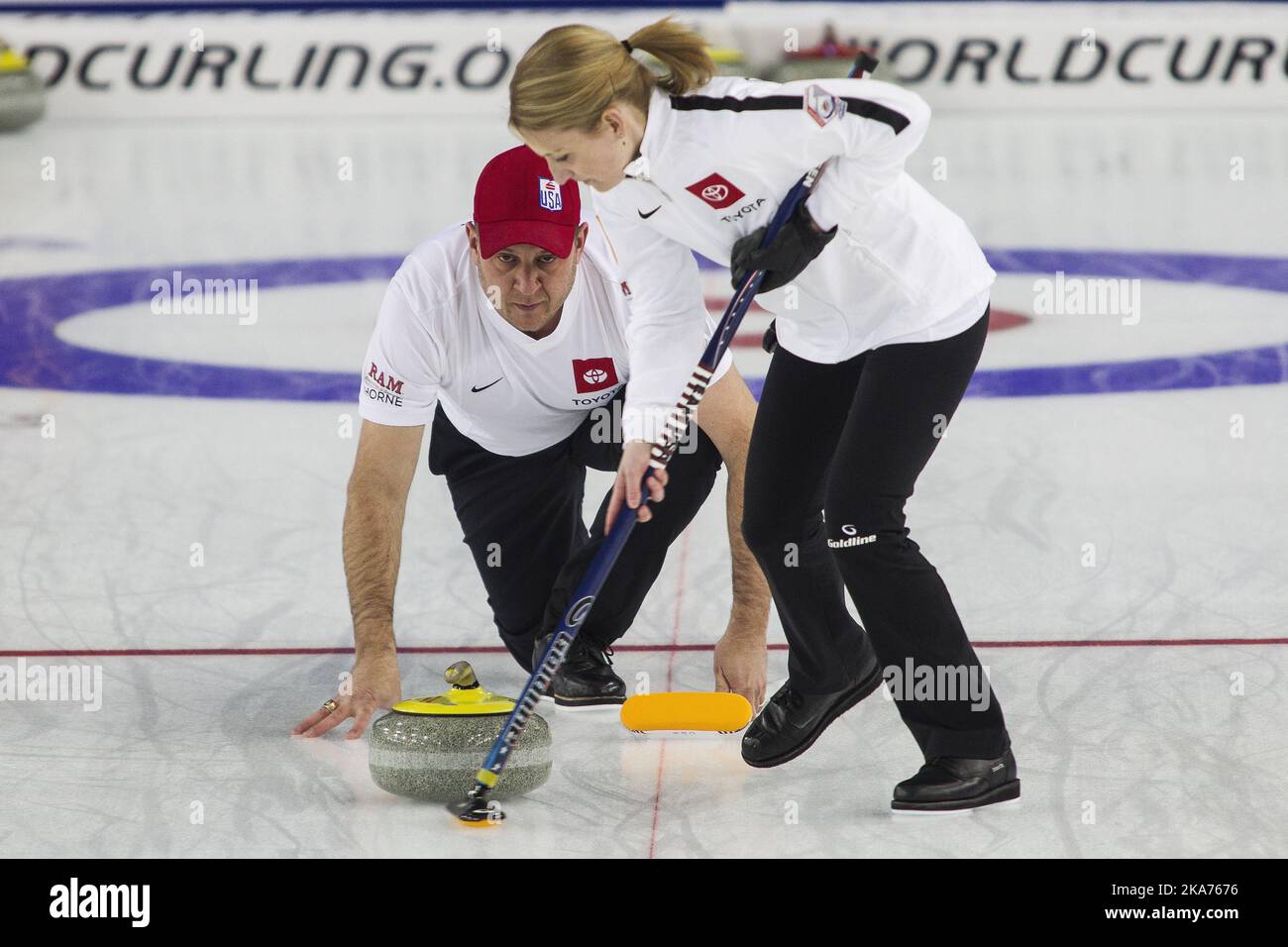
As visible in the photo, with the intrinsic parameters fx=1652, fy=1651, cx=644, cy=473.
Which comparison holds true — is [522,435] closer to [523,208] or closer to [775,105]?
[523,208]

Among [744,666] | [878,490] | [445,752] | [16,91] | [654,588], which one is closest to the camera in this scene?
[878,490]

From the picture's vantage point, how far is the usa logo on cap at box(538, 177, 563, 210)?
10.2 feet

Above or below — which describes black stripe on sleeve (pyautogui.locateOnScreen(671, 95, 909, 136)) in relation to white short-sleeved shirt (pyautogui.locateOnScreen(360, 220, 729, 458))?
above

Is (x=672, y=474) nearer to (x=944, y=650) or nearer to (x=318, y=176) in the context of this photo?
(x=944, y=650)

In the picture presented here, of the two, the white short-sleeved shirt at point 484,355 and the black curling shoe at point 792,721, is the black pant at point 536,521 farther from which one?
Answer: the black curling shoe at point 792,721

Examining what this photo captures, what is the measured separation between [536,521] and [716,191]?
1.16m

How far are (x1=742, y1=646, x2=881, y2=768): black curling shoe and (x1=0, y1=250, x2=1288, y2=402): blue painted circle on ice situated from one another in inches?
100

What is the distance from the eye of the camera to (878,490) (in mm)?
2668

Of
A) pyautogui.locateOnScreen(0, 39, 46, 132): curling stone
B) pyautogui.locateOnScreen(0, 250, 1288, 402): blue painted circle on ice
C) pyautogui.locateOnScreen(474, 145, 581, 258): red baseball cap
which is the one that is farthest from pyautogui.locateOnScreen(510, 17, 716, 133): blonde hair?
pyautogui.locateOnScreen(0, 39, 46, 132): curling stone

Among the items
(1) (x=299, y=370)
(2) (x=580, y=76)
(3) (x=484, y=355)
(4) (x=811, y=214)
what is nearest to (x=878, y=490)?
(4) (x=811, y=214)

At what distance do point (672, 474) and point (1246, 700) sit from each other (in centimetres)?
121

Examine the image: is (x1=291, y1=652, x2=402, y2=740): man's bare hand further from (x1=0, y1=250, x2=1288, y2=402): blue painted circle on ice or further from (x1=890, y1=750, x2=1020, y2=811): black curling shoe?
(x1=0, y1=250, x2=1288, y2=402): blue painted circle on ice

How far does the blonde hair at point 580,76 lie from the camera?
2430 mm
